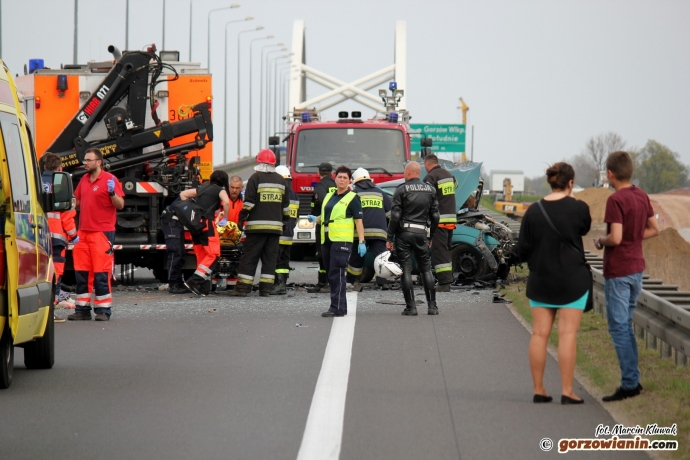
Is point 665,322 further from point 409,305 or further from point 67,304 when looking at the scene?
point 67,304

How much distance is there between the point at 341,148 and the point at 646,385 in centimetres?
1336

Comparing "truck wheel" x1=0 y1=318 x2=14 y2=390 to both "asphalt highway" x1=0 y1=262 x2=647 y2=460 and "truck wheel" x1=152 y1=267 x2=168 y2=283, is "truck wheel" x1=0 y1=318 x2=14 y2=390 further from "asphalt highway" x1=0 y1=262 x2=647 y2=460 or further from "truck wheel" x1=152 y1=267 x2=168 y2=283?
"truck wheel" x1=152 y1=267 x2=168 y2=283

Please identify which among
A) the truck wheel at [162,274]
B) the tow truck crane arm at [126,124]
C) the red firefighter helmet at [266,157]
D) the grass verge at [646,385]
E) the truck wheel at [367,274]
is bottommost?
the truck wheel at [162,274]

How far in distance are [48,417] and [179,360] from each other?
8.27 ft

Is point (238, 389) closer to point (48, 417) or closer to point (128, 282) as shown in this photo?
point (48, 417)

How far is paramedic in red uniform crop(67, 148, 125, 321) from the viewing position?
12570mm

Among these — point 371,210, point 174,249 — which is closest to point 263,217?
point 371,210

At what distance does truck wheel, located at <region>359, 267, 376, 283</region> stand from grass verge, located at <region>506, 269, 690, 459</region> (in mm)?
6219

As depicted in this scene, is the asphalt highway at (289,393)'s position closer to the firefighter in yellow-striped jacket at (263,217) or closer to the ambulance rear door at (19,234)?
the ambulance rear door at (19,234)

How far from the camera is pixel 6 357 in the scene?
816 cm

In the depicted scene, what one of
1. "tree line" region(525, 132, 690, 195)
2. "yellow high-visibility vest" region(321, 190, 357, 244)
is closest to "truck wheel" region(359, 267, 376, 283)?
"yellow high-visibility vest" region(321, 190, 357, 244)

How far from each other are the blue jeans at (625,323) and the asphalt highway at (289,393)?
0.35 m

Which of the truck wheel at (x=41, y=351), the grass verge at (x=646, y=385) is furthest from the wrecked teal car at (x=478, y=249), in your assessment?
the truck wheel at (x=41, y=351)

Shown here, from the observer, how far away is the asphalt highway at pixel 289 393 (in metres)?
6.51
